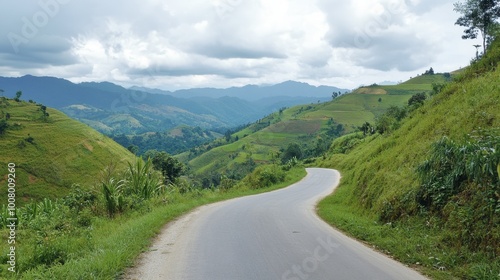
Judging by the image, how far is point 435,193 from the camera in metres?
10.2

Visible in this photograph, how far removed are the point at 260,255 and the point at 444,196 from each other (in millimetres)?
5483

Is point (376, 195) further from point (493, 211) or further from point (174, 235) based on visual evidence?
point (174, 235)

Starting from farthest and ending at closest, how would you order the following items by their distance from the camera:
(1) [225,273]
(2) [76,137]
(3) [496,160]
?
(2) [76,137]
(3) [496,160]
(1) [225,273]

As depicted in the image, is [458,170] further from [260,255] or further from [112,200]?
[112,200]

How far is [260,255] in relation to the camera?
8055 millimetres

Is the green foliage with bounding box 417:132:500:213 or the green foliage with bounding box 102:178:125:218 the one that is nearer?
the green foliage with bounding box 417:132:500:213

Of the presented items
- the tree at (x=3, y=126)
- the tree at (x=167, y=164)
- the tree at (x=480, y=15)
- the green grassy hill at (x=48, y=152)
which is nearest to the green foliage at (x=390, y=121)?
the tree at (x=480, y=15)

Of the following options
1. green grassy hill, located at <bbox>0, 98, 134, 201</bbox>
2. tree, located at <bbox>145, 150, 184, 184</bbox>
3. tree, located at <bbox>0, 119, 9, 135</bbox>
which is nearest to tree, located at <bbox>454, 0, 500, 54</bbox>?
tree, located at <bbox>145, 150, 184, 184</bbox>

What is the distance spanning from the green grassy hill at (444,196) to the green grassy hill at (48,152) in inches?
2775

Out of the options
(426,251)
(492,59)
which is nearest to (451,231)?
(426,251)

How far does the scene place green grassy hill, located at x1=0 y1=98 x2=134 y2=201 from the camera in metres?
80.0

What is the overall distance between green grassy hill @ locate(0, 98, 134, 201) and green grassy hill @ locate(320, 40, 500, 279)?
231 feet

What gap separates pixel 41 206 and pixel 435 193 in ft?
51.7

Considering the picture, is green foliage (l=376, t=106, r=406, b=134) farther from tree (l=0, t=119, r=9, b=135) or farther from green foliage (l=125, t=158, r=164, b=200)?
tree (l=0, t=119, r=9, b=135)
